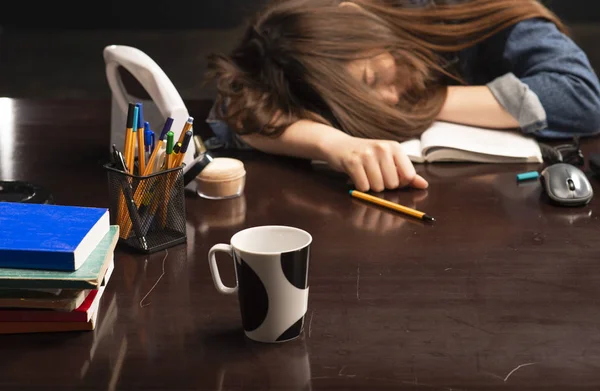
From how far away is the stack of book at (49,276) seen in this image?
2.63 ft

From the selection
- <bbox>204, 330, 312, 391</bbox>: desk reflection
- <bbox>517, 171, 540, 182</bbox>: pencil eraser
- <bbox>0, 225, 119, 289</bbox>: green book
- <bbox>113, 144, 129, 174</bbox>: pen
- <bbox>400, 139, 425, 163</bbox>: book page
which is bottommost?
<bbox>400, 139, 425, 163</bbox>: book page

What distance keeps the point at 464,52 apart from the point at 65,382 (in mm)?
1255

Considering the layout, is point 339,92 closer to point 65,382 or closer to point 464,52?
point 464,52

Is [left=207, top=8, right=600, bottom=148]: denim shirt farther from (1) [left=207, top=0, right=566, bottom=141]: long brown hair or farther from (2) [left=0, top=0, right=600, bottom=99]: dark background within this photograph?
(2) [left=0, top=0, right=600, bottom=99]: dark background

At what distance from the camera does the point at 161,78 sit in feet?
4.18

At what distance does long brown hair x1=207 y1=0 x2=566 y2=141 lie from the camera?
1.48m

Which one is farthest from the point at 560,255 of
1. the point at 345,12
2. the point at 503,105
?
the point at 345,12

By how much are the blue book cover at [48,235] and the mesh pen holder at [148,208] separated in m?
0.11

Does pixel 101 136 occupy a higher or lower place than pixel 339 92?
lower

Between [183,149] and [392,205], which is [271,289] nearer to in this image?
[183,149]

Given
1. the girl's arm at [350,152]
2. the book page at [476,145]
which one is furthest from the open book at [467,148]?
the girl's arm at [350,152]

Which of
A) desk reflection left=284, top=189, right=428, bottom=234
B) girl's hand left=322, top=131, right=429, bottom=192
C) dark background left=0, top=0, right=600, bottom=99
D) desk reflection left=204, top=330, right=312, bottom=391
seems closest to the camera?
desk reflection left=204, top=330, right=312, bottom=391

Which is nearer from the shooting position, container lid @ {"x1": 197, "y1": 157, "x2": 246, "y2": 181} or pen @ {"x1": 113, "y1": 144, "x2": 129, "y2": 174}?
pen @ {"x1": 113, "y1": 144, "x2": 129, "y2": 174}

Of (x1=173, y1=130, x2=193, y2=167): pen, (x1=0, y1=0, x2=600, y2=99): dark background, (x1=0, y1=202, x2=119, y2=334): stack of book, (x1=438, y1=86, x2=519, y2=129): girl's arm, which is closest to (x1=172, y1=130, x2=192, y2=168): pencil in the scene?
(x1=173, y1=130, x2=193, y2=167): pen
